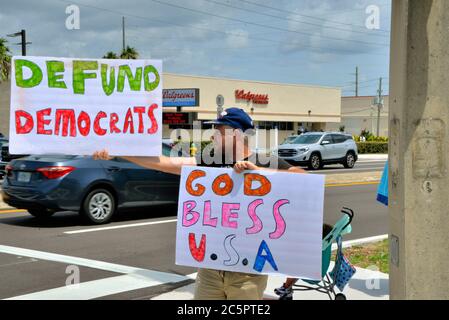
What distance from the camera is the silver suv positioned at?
25.1 meters

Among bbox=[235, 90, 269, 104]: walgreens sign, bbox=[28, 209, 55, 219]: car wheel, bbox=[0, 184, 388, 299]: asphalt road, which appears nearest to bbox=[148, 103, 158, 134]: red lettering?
bbox=[0, 184, 388, 299]: asphalt road

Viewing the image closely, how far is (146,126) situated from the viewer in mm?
3857

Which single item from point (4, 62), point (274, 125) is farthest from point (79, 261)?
point (274, 125)

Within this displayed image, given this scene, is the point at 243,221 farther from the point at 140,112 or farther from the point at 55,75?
the point at 55,75

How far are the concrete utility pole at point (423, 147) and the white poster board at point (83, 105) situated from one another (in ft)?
5.12

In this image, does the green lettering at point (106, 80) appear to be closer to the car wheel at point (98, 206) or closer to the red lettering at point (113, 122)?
the red lettering at point (113, 122)

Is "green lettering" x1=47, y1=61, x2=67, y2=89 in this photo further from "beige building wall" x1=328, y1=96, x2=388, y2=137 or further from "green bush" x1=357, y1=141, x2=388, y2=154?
"beige building wall" x1=328, y1=96, x2=388, y2=137

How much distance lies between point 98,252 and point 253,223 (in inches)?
187

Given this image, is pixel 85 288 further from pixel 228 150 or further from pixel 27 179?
pixel 27 179

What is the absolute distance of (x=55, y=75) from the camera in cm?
372

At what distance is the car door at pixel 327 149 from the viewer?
25.8 meters

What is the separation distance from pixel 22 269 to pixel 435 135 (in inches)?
210

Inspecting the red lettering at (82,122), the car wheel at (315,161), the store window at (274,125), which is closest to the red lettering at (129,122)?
the red lettering at (82,122)

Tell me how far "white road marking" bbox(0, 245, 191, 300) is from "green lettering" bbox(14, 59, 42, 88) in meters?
2.76
